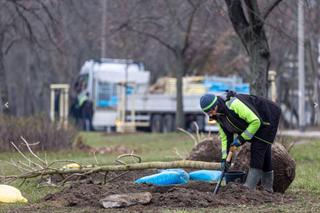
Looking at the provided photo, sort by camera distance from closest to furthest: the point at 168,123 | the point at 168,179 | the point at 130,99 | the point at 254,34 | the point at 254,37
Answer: the point at 168,179, the point at 254,34, the point at 254,37, the point at 168,123, the point at 130,99

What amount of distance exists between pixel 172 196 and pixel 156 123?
2852 centimetres

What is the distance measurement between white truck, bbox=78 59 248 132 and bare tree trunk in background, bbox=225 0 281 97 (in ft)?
50.2

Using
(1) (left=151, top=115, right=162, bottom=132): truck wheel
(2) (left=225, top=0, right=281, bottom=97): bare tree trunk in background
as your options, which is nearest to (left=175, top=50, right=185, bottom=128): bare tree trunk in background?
(1) (left=151, top=115, right=162, bottom=132): truck wheel

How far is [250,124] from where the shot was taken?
10.2 meters

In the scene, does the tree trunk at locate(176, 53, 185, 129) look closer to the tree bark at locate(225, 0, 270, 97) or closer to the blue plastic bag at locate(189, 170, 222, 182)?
the tree bark at locate(225, 0, 270, 97)

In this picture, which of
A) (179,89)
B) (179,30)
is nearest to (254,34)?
(179,30)

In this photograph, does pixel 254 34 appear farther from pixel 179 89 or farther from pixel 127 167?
pixel 179 89

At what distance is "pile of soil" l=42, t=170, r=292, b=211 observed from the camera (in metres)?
9.57

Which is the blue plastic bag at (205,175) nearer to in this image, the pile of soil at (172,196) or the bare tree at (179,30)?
the pile of soil at (172,196)

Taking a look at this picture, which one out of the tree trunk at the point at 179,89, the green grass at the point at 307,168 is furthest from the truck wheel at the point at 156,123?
the green grass at the point at 307,168

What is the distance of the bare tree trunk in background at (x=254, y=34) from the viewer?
1661 cm

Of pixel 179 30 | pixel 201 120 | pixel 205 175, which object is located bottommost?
pixel 201 120

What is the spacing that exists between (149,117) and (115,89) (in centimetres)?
522

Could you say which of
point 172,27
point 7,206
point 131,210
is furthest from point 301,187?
point 172,27
